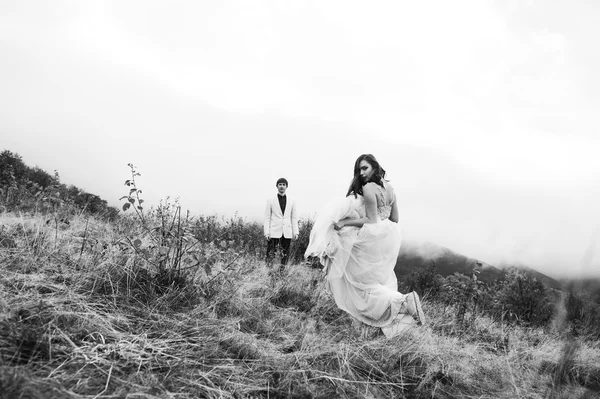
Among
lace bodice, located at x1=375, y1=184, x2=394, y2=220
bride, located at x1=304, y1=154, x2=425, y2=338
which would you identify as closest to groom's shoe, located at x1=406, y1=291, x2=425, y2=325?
bride, located at x1=304, y1=154, x2=425, y2=338

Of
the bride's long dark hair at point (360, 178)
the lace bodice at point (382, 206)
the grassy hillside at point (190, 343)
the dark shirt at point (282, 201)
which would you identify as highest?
the bride's long dark hair at point (360, 178)

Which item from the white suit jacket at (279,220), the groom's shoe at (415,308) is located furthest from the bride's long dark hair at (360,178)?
the white suit jacket at (279,220)

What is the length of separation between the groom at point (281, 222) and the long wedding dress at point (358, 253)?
3797 millimetres

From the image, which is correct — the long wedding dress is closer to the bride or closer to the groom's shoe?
the bride

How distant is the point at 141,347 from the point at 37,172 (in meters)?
13.4

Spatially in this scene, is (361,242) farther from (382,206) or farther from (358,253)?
(382,206)

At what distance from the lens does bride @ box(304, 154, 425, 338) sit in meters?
3.97

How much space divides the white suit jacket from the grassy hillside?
3.81 m

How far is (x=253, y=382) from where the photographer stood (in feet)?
7.04

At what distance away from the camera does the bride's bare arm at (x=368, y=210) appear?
4004 millimetres

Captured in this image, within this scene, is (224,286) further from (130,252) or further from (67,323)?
(67,323)

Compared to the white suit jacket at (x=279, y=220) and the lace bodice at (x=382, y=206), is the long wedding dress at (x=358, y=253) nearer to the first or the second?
the lace bodice at (x=382, y=206)

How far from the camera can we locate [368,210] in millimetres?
4066

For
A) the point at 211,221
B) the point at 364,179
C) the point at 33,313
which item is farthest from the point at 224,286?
the point at 211,221
